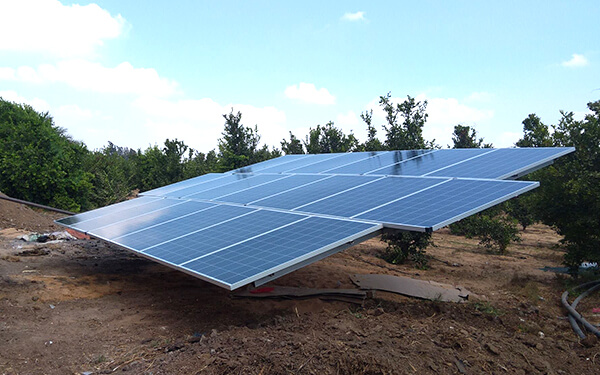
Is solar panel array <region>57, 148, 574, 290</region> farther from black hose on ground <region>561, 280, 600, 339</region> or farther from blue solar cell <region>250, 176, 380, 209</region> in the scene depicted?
black hose on ground <region>561, 280, 600, 339</region>

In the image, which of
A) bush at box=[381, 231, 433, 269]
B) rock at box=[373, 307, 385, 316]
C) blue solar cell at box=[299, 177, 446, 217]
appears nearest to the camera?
blue solar cell at box=[299, 177, 446, 217]

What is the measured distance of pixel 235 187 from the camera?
16.1m

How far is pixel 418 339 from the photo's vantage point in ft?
26.5

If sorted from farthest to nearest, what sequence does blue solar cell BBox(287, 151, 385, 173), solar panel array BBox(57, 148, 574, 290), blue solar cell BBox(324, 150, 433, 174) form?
blue solar cell BBox(287, 151, 385, 173) → blue solar cell BBox(324, 150, 433, 174) → solar panel array BBox(57, 148, 574, 290)

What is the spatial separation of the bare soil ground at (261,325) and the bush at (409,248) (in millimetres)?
1435

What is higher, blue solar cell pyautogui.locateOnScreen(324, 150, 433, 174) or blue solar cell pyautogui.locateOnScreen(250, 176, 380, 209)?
blue solar cell pyautogui.locateOnScreen(324, 150, 433, 174)

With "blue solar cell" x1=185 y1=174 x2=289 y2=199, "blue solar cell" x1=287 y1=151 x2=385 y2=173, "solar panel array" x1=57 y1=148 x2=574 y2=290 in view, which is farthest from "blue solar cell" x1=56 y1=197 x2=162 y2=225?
"blue solar cell" x1=287 y1=151 x2=385 y2=173

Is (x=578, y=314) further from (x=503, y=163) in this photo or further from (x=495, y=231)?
(x=495, y=231)

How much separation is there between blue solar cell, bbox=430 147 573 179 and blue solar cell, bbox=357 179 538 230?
106 centimetres

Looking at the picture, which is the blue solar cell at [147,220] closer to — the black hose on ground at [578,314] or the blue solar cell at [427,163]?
the blue solar cell at [427,163]

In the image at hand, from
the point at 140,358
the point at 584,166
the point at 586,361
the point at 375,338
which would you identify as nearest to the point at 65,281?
the point at 140,358

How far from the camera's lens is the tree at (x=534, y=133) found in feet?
81.0

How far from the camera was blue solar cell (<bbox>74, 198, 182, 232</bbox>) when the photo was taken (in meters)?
14.0

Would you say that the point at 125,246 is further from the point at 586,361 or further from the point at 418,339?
the point at 586,361
